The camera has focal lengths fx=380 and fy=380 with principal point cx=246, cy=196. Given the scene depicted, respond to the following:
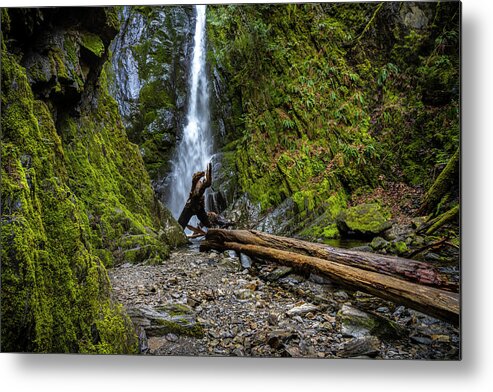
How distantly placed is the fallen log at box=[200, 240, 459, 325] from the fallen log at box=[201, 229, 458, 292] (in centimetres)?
2

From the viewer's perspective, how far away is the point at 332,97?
7.54 ft

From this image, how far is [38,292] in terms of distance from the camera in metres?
2.12

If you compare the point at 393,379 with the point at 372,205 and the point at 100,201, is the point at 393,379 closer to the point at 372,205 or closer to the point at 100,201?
the point at 372,205

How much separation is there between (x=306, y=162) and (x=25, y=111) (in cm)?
169

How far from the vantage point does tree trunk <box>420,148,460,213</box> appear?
6.87 feet

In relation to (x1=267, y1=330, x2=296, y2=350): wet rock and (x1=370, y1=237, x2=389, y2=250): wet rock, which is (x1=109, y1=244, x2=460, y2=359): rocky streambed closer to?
(x1=267, y1=330, x2=296, y2=350): wet rock

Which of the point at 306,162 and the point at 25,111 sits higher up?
the point at 25,111

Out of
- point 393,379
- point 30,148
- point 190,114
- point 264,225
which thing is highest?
point 190,114

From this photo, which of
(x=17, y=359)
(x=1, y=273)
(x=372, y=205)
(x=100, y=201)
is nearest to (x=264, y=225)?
(x=372, y=205)

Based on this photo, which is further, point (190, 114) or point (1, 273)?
point (190, 114)

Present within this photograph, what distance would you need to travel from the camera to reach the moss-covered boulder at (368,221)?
215 centimetres

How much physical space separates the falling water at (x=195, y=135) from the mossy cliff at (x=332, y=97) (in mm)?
72

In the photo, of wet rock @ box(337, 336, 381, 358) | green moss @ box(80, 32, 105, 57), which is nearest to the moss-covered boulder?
wet rock @ box(337, 336, 381, 358)

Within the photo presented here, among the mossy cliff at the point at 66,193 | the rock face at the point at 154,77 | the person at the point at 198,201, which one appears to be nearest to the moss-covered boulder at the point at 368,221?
the person at the point at 198,201
